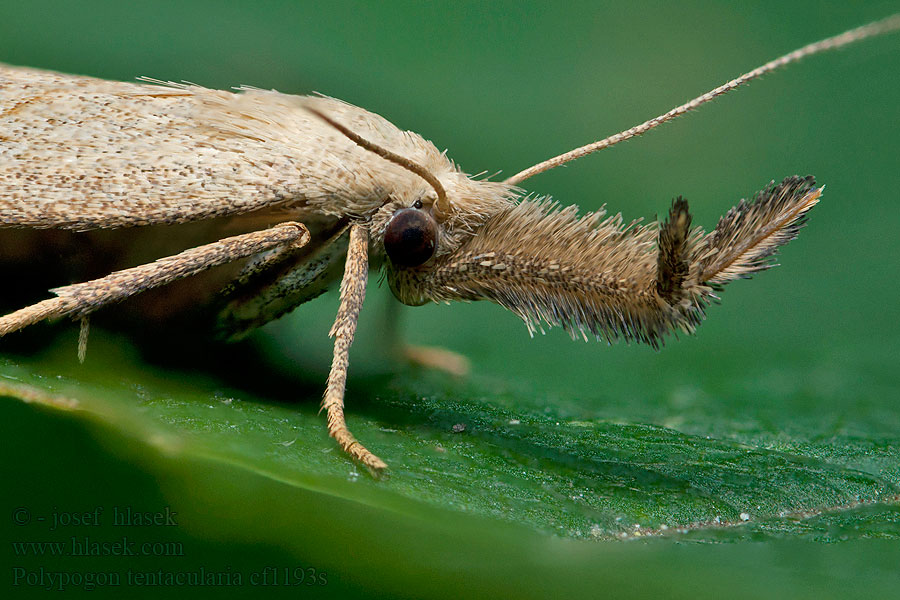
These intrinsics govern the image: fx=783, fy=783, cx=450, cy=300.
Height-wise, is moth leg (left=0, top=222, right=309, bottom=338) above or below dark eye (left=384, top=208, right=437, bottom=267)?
below

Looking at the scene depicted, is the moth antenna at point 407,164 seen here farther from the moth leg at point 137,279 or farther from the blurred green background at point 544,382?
the blurred green background at point 544,382

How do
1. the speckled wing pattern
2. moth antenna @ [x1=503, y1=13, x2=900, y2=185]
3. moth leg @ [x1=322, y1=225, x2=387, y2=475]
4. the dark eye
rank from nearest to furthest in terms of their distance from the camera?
moth leg @ [x1=322, y1=225, x2=387, y2=475] < moth antenna @ [x1=503, y1=13, x2=900, y2=185] < the speckled wing pattern < the dark eye

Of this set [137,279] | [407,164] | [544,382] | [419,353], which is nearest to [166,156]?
[137,279]

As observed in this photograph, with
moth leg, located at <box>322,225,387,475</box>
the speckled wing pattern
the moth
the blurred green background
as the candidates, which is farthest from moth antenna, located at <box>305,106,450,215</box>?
the blurred green background

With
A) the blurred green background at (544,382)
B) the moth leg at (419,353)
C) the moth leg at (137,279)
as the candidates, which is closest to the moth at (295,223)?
the moth leg at (137,279)

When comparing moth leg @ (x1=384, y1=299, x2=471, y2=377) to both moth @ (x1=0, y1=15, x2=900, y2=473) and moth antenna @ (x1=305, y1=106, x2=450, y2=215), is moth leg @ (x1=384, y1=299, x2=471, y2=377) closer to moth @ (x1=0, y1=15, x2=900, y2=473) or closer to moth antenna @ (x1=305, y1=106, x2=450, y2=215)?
moth @ (x1=0, y1=15, x2=900, y2=473)

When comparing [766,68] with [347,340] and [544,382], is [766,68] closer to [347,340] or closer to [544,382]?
[347,340]
